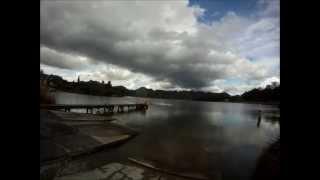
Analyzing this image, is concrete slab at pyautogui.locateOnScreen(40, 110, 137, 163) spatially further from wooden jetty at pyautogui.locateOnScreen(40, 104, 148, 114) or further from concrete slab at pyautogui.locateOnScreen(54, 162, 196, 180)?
wooden jetty at pyautogui.locateOnScreen(40, 104, 148, 114)

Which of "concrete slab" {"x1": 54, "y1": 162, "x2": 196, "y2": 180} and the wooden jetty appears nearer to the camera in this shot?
"concrete slab" {"x1": 54, "y1": 162, "x2": 196, "y2": 180}

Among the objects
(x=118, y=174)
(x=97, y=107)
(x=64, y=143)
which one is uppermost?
(x=97, y=107)

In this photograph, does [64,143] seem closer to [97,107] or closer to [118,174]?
[118,174]

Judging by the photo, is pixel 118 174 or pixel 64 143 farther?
A: pixel 64 143

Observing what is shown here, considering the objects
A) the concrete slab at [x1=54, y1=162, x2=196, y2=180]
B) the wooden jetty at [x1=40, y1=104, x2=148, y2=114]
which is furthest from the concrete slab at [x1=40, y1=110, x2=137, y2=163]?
the wooden jetty at [x1=40, y1=104, x2=148, y2=114]

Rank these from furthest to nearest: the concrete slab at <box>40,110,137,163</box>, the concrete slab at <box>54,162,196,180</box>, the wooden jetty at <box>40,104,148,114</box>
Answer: the wooden jetty at <box>40,104,148,114</box> → the concrete slab at <box>40,110,137,163</box> → the concrete slab at <box>54,162,196,180</box>

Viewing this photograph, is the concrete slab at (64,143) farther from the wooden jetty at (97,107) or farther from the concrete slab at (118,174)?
the wooden jetty at (97,107)

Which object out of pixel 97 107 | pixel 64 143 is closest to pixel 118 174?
pixel 64 143

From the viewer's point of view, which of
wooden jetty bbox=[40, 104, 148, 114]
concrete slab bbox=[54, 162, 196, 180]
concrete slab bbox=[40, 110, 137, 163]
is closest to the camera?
concrete slab bbox=[54, 162, 196, 180]

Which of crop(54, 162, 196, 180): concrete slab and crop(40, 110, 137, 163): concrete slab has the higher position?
crop(40, 110, 137, 163): concrete slab
